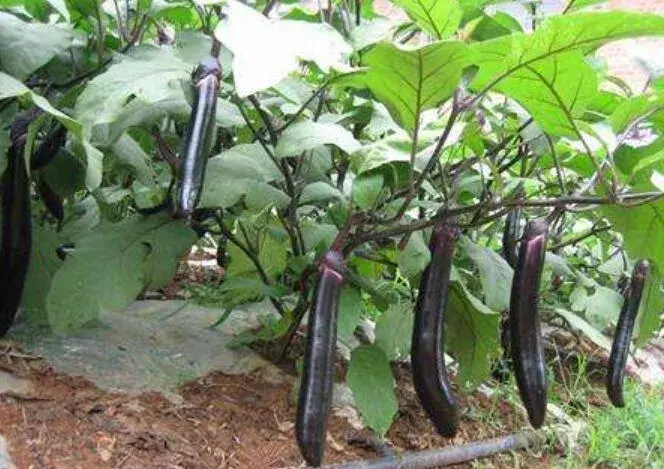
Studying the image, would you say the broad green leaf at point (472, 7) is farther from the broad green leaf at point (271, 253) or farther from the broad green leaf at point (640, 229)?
the broad green leaf at point (271, 253)

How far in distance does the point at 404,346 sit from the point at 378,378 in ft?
0.32

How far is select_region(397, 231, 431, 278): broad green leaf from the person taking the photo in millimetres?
1140

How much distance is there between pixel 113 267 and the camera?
122 centimetres

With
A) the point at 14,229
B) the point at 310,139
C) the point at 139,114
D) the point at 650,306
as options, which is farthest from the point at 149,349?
the point at 650,306

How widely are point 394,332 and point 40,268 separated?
1.83ft

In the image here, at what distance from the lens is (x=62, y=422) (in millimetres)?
1147

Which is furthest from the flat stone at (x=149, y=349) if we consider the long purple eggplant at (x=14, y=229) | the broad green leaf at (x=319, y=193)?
the broad green leaf at (x=319, y=193)

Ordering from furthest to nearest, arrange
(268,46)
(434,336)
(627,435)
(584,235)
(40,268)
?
1. (627,435)
2. (584,235)
3. (40,268)
4. (434,336)
5. (268,46)

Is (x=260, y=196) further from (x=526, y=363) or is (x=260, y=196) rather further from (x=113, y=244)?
(x=526, y=363)

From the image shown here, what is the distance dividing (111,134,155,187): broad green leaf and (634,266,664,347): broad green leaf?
825 millimetres

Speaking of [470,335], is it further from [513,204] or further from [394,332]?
[513,204]

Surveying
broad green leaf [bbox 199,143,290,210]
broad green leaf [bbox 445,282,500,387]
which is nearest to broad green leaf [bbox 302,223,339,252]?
broad green leaf [bbox 199,143,290,210]

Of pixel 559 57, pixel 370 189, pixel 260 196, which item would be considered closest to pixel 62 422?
pixel 260 196

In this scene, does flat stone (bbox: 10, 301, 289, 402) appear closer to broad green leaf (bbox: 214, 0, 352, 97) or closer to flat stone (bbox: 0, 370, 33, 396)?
flat stone (bbox: 0, 370, 33, 396)
